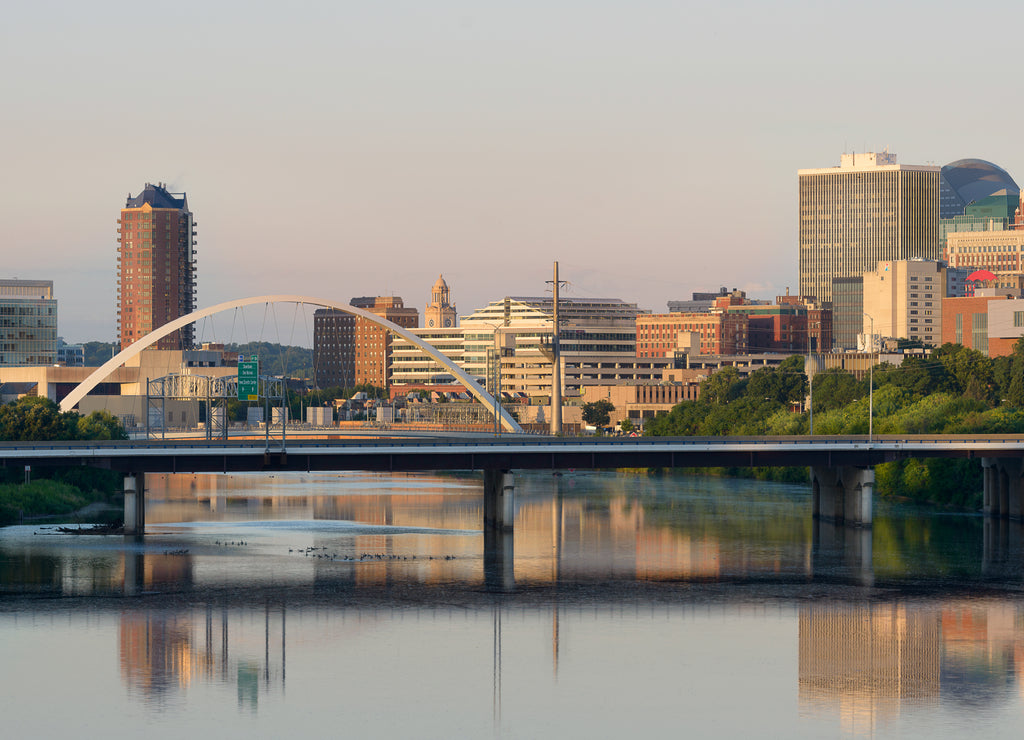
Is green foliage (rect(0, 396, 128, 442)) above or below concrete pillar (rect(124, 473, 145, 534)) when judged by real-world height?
above

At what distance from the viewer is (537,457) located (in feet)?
368

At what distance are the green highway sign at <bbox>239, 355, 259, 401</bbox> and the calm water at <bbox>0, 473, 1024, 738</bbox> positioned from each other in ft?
40.0

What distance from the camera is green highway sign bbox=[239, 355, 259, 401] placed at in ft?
404

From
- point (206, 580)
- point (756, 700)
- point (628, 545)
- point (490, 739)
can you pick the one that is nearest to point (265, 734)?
point (490, 739)

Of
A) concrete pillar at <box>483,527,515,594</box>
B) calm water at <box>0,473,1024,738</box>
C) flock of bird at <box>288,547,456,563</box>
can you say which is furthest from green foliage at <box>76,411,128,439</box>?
flock of bird at <box>288,547,456,563</box>

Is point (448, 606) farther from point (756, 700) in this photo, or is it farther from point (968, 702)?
point (968, 702)

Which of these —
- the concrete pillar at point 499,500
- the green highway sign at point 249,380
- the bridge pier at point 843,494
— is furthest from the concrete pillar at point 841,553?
the green highway sign at point 249,380

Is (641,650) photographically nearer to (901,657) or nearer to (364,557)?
(901,657)

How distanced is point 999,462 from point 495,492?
40.6 metres

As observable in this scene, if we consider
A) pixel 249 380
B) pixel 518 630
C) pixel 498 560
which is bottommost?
pixel 518 630

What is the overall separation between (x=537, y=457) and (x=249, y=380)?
2586 centimetres

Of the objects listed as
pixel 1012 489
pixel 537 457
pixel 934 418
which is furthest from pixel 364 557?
pixel 934 418

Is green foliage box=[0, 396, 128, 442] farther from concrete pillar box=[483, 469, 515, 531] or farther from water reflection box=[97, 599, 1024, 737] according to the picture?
water reflection box=[97, 599, 1024, 737]

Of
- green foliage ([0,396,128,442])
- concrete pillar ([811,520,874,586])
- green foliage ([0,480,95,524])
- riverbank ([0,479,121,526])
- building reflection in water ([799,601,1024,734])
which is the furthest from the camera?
green foliage ([0,396,128,442])
